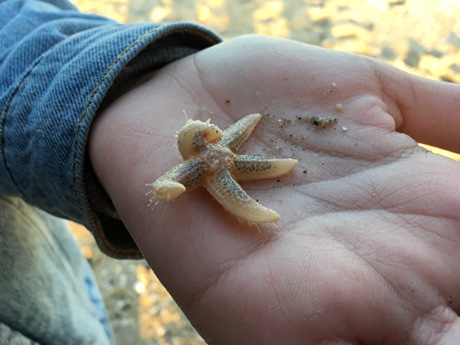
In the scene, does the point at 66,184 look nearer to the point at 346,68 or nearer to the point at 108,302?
the point at 346,68

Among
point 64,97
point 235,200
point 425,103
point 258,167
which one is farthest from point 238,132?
point 425,103

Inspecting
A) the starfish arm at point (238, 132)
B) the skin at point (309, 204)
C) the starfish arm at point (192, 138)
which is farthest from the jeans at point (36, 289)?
the starfish arm at point (238, 132)

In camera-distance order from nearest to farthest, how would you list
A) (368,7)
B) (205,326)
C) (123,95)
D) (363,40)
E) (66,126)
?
(205,326) → (66,126) → (123,95) → (363,40) → (368,7)

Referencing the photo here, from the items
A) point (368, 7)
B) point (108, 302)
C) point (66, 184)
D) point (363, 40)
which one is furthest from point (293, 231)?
point (368, 7)

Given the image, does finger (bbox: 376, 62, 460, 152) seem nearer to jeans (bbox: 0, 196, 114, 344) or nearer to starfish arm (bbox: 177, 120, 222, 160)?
starfish arm (bbox: 177, 120, 222, 160)

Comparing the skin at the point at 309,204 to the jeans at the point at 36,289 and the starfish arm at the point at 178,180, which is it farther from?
the jeans at the point at 36,289

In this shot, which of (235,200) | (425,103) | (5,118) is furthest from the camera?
(425,103)

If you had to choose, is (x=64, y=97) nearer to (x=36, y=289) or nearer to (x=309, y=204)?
(x=36, y=289)
